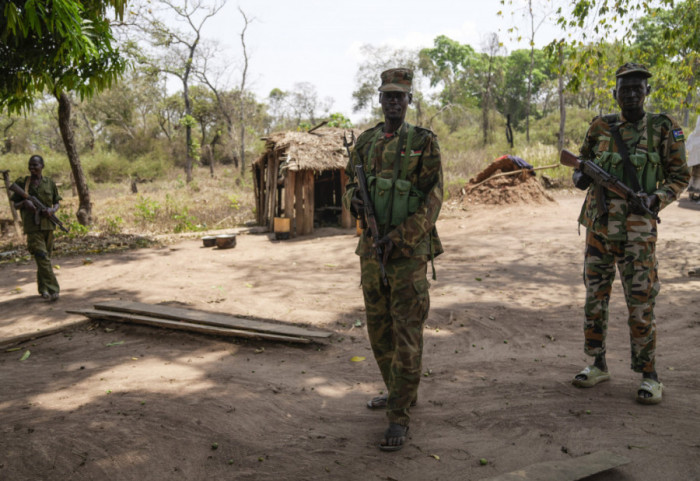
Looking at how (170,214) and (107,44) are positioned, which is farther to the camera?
(170,214)

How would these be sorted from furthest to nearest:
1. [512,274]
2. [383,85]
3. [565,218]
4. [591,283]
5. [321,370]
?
1. [565,218]
2. [512,274]
3. [321,370]
4. [591,283]
5. [383,85]

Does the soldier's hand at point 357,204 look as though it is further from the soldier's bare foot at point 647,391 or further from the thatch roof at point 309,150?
the thatch roof at point 309,150

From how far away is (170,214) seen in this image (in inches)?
561

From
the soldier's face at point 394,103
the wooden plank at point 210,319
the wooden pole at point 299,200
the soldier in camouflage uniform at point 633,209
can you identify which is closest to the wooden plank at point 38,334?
the wooden plank at point 210,319

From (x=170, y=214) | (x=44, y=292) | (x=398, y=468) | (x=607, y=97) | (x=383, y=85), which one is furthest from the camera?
(x=170, y=214)

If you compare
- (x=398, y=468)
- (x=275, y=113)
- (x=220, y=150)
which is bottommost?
(x=398, y=468)

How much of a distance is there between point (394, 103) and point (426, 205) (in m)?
0.62

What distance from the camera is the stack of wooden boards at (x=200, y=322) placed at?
14.9 ft

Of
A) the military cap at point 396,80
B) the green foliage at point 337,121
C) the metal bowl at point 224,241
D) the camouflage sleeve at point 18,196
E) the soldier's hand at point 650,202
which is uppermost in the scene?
the green foliage at point 337,121

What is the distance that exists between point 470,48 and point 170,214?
117ft

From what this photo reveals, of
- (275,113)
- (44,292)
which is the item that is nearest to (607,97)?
(44,292)

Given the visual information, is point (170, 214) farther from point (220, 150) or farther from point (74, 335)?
point (220, 150)

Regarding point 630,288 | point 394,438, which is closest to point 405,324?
point 394,438

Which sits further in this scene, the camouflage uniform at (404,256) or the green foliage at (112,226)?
the green foliage at (112,226)
